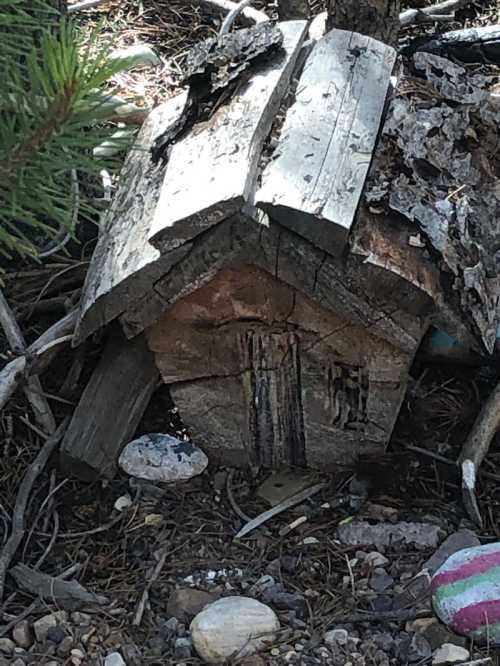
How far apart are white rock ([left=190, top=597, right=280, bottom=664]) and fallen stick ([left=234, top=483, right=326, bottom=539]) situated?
0.28m

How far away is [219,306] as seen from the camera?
228cm

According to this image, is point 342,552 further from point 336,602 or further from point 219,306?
point 219,306

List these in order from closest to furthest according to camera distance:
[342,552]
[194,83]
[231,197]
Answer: [231,197] < [342,552] < [194,83]

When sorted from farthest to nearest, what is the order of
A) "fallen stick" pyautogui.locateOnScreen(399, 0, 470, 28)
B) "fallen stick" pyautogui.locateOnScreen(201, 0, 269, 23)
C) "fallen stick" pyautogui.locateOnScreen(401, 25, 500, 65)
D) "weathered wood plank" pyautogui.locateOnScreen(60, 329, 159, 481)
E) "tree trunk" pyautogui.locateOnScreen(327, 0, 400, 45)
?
1. "fallen stick" pyautogui.locateOnScreen(399, 0, 470, 28)
2. "fallen stick" pyautogui.locateOnScreen(201, 0, 269, 23)
3. "fallen stick" pyautogui.locateOnScreen(401, 25, 500, 65)
4. "tree trunk" pyautogui.locateOnScreen(327, 0, 400, 45)
5. "weathered wood plank" pyautogui.locateOnScreen(60, 329, 159, 481)

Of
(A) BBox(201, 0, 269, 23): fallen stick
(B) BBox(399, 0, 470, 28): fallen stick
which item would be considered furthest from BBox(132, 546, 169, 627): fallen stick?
(B) BBox(399, 0, 470, 28): fallen stick

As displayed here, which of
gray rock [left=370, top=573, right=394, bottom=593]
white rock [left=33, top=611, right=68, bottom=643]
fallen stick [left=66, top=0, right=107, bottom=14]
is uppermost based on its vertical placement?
fallen stick [left=66, top=0, right=107, bottom=14]

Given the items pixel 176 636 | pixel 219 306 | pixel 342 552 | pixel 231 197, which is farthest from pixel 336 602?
pixel 231 197

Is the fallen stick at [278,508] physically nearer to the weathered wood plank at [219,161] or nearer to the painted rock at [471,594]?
the painted rock at [471,594]

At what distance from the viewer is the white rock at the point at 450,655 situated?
196 centimetres

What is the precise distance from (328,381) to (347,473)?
233 millimetres

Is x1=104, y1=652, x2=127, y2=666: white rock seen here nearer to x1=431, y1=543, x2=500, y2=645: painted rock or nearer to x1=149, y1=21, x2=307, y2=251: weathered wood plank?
x1=431, y1=543, x2=500, y2=645: painted rock

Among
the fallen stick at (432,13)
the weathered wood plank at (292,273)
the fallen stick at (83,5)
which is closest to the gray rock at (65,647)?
the weathered wood plank at (292,273)

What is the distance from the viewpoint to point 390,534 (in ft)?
7.47

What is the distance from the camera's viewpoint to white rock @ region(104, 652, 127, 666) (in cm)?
202
